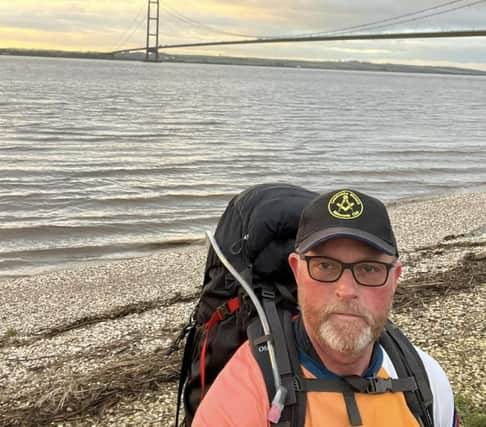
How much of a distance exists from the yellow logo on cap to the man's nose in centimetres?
16

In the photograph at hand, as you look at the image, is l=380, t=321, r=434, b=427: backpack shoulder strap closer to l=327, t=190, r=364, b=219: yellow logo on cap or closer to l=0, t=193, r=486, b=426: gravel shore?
l=327, t=190, r=364, b=219: yellow logo on cap

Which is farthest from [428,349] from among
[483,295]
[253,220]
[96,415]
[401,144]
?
[401,144]

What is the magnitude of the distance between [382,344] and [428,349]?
2.90 m

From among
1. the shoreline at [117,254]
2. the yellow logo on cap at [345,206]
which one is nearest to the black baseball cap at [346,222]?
the yellow logo on cap at [345,206]

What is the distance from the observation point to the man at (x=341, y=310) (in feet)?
5.49

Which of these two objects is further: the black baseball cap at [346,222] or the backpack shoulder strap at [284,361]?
the black baseball cap at [346,222]

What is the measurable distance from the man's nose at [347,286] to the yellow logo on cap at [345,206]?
161 millimetres

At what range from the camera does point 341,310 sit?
1729 millimetres

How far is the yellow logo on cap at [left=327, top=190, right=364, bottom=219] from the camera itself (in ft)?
5.82

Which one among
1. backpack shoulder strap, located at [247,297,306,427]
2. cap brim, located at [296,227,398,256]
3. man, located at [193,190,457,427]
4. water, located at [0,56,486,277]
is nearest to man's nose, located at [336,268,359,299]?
man, located at [193,190,457,427]

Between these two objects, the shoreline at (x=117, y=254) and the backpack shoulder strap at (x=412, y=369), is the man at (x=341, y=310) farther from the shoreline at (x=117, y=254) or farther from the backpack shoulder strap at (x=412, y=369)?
the shoreline at (x=117, y=254)

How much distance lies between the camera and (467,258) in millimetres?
7797

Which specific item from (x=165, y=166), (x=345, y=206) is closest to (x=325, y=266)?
(x=345, y=206)

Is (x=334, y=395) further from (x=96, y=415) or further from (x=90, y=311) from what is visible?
(x=90, y=311)
